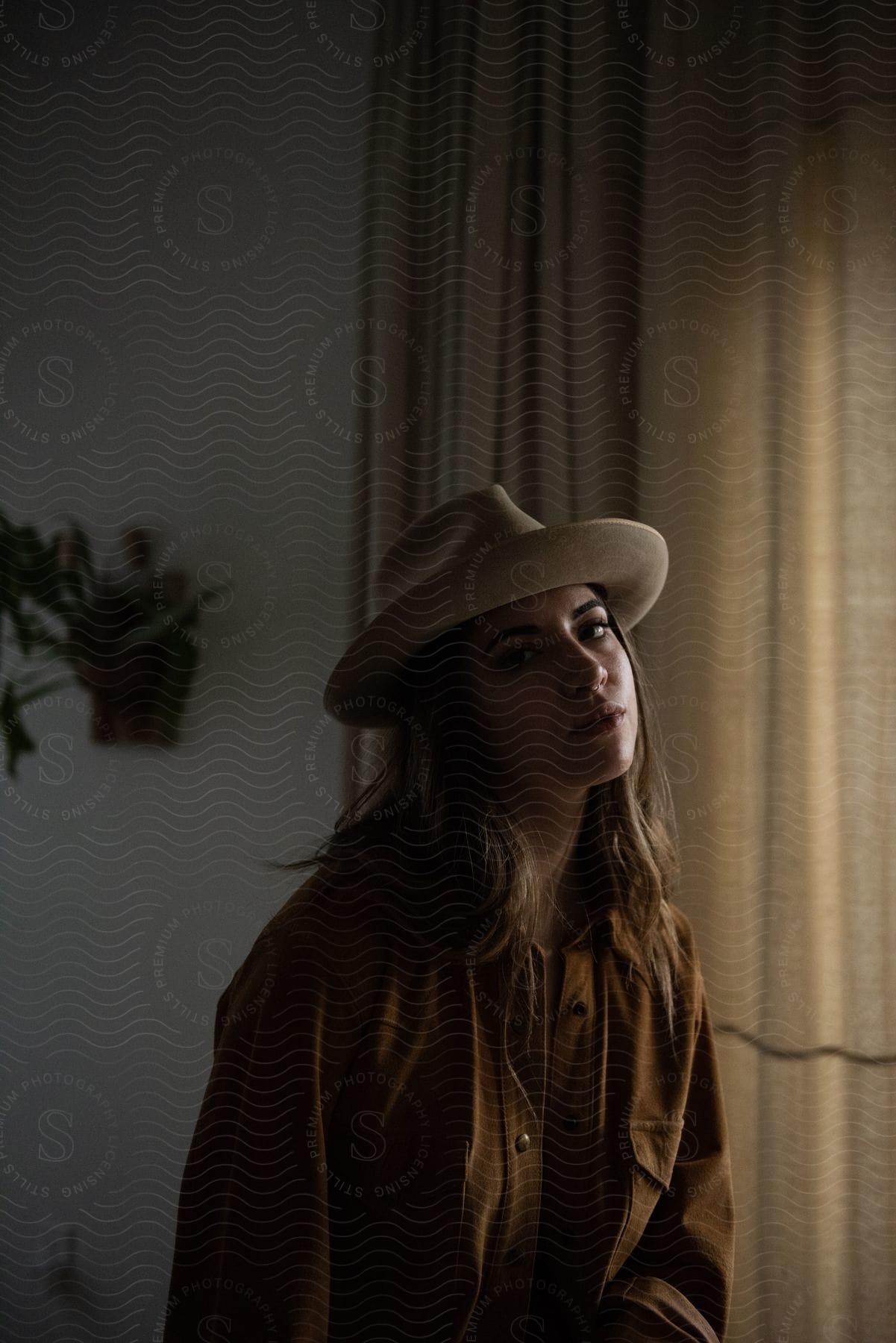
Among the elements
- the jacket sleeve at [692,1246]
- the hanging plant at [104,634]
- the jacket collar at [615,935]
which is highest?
the hanging plant at [104,634]

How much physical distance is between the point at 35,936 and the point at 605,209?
2.09 ft

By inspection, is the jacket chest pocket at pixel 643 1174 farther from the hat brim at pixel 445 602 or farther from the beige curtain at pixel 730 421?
the hat brim at pixel 445 602

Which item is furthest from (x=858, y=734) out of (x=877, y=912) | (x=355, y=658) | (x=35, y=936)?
(x=35, y=936)

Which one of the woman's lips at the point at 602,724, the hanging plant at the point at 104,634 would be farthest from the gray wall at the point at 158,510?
the woman's lips at the point at 602,724

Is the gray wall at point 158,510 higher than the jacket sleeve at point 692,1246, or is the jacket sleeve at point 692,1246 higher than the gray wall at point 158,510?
the gray wall at point 158,510

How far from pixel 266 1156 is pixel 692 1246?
0.31 m

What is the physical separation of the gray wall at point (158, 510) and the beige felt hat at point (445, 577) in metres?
0.03

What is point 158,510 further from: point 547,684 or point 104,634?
point 547,684

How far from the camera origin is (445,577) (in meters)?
0.66

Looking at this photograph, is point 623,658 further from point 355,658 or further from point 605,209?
point 605,209

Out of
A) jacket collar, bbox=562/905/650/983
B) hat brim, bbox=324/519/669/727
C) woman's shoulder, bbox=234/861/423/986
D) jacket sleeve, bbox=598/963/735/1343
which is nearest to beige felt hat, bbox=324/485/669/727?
hat brim, bbox=324/519/669/727

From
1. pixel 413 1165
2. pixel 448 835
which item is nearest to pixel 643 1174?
pixel 413 1165

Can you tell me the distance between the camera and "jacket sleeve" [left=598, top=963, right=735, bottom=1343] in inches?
27.0

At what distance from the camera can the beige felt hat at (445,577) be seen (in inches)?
26.1
